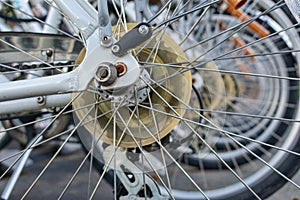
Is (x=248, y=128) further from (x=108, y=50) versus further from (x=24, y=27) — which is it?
(x=108, y=50)

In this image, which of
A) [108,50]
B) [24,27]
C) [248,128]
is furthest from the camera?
[248,128]

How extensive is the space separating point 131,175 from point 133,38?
1.30 feet

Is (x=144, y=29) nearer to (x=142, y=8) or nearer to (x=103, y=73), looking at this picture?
(x=103, y=73)

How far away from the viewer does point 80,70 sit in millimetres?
915

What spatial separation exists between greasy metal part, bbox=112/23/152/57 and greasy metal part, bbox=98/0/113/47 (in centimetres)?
2

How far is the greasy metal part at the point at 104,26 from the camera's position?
35.1 inches

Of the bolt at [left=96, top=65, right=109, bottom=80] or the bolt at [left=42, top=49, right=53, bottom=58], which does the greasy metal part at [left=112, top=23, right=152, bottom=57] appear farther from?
the bolt at [left=42, top=49, right=53, bottom=58]

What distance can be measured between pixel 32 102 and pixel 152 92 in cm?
29

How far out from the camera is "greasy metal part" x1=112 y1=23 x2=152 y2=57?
0.86 m

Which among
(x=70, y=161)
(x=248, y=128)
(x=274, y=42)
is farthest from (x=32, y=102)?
(x=248, y=128)

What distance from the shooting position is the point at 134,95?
99 centimetres

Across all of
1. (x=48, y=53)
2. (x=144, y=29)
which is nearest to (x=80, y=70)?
(x=144, y=29)

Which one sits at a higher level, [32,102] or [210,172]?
[32,102]

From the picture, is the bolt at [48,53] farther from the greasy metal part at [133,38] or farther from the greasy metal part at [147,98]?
the greasy metal part at [133,38]
